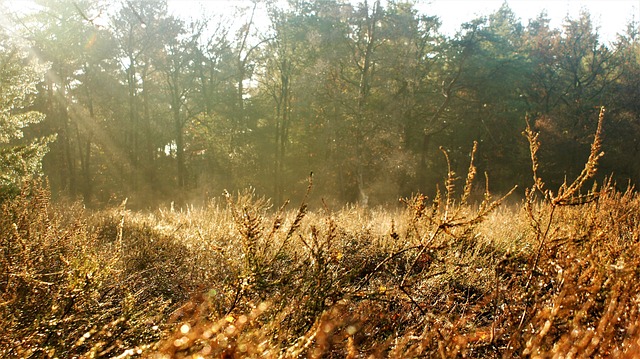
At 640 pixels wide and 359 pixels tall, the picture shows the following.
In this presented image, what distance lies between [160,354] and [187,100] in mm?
27710

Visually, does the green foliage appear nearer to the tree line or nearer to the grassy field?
the grassy field

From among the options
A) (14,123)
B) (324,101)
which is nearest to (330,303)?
(14,123)

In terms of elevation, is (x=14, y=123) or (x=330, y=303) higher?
(x=14, y=123)

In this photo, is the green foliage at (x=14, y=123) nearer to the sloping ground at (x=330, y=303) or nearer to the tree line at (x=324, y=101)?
the sloping ground at (x=330, y=303)

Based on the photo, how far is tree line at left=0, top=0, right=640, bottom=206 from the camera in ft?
73.7

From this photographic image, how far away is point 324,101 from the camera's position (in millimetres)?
23688

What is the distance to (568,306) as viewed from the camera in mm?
2529

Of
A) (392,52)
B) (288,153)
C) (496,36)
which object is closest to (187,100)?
(288,153)

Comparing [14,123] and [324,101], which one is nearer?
[14,123]

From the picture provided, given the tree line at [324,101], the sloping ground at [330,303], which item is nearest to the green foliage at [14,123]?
the sloping ground at [330,303]

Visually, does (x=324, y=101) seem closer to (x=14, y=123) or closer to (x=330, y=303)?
(x=14, y=123)

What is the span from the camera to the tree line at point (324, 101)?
22469mm

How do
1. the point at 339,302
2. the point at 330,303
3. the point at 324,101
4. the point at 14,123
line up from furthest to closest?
1. the point at 324,101
2. the point at 14,123
3. the point at 339,302
4. the point at 330,303

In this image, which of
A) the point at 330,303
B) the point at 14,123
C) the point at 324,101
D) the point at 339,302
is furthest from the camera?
the point at 324,101
